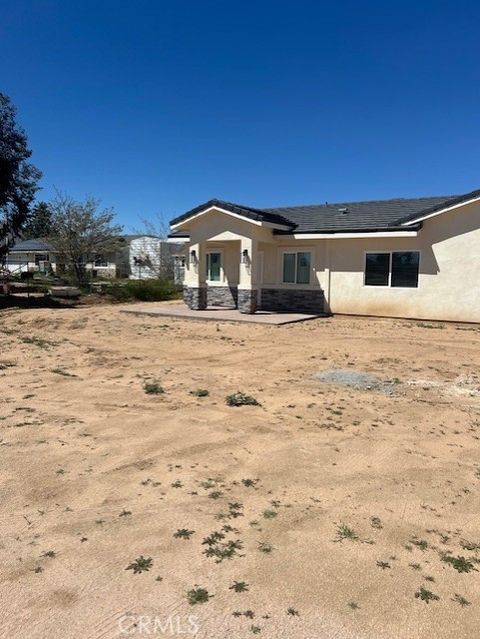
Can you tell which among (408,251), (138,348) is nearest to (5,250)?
(138,348)

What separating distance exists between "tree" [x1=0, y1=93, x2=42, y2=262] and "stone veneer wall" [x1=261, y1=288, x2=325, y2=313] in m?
11.6

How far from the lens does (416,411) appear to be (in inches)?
236

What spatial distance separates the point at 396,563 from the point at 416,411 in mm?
3368

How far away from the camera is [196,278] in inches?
691

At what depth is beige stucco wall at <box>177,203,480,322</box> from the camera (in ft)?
47.9

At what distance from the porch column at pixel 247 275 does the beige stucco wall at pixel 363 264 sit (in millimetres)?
35

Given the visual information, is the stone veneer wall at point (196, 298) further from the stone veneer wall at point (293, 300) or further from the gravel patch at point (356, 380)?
the gravel patch at point (356, 380)

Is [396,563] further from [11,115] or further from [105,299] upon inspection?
[11,115]

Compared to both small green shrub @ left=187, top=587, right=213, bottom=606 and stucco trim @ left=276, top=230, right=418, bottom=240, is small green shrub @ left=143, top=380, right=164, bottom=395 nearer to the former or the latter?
small green shrub @ left=187, top=587, right=213, bottom=606

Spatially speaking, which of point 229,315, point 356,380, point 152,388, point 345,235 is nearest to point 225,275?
point 229,315

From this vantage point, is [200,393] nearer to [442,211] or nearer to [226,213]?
[226,213]

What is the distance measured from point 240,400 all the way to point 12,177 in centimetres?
1814

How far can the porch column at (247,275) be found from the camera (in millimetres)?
16109

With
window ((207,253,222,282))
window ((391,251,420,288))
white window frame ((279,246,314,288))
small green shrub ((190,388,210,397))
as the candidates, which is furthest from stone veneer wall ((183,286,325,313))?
small green shrub ((190,388,210,397))
